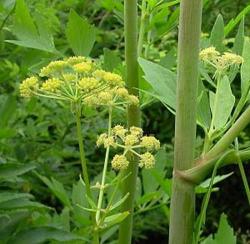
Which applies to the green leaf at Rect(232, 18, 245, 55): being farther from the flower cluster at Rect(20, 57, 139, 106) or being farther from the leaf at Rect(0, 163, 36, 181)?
the leaf at Rect(0, 163, 36, 181)

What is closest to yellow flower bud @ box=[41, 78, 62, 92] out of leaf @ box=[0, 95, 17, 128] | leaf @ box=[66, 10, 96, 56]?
leaf @ box=[66, 10, 96, 56]

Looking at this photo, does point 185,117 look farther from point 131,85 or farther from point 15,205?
point 15,205

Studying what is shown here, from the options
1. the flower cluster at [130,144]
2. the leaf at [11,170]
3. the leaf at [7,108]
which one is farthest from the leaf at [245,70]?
the leaf at [7,108]

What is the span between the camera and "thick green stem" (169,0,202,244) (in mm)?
933

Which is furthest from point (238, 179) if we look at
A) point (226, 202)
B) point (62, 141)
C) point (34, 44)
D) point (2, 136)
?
point (34, 44)

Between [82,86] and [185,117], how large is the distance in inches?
5.5

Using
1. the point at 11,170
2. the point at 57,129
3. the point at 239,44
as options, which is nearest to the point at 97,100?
the point at 239,44

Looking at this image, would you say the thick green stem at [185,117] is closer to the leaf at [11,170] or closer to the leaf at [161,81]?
the leaf at [161,81]

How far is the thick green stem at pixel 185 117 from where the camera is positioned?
933mm

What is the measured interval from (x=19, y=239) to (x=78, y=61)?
1.22ft

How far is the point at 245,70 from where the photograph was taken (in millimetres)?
1031

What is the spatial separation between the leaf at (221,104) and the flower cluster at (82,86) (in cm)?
11

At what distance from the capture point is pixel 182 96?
3.12 ft

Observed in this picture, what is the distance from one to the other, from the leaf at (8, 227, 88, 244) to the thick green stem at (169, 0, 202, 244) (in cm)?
27
